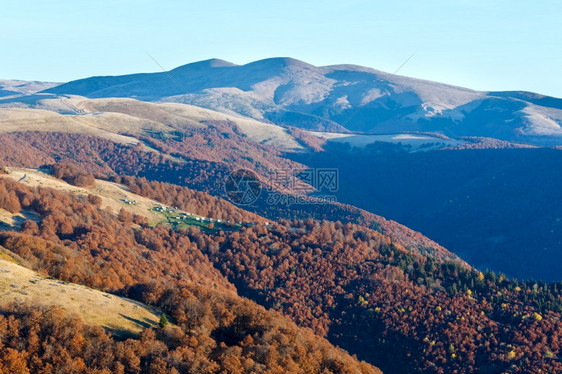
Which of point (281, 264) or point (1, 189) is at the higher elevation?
point (1, 189)

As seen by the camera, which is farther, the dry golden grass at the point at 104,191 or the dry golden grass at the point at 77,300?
the dry golden grass at the point at 104,191

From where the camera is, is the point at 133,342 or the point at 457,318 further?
the point at 457,318

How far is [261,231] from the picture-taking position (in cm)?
17362

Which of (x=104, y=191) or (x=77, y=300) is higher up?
(x=77, y=300)

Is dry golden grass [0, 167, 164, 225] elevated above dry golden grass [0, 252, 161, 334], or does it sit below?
below

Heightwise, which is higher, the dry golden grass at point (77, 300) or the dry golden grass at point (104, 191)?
the dry golden grass at point (77, 300)

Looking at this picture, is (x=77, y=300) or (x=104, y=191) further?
(x=104, y=191)

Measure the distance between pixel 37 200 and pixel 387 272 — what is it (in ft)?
309

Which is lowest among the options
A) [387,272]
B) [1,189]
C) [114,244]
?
[387,272]

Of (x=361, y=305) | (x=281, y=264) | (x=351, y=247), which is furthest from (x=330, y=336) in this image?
(x=351, y=247)

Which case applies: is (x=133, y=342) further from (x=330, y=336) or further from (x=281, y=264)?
(x=281, y=264)

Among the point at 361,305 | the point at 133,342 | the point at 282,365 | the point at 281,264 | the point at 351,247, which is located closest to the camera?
the point at 133,342

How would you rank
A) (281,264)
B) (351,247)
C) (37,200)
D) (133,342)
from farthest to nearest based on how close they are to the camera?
(351,247)
(281,264)
(37,200)
(133,342)

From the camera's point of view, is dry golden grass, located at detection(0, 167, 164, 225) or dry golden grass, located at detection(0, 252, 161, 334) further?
dry golden grass, located at detection(0, 167, 164, 225)
